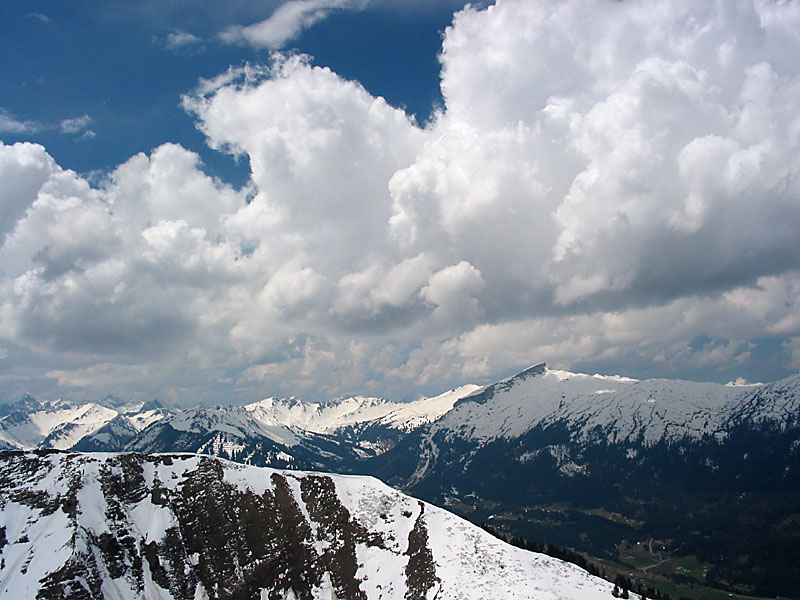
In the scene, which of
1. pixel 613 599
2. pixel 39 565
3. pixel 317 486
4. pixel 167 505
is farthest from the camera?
pixel 317 486

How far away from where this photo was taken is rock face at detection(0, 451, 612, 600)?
142125mm

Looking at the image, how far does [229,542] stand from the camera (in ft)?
560

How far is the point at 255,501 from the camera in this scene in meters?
185

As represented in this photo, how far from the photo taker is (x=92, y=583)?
465 feet

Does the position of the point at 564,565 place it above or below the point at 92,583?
below

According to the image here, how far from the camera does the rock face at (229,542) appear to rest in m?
142

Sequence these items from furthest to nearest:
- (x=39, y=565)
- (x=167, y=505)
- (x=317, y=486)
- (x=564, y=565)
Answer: (x=317, y=486) < (x=167, y=505) < (x=564, y=565) < (x=39, y=565)

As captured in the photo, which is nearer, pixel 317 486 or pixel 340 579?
pixel 340 579

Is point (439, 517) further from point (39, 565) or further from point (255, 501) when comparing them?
point (39, 565)

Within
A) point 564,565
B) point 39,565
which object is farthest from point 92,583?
point 564,565

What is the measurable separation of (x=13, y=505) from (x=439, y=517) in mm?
145282

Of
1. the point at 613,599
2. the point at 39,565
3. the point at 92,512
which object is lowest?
the point at 613,599

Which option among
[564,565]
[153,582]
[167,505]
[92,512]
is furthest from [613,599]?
[92,512]

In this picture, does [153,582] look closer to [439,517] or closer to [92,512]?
[92,512]
